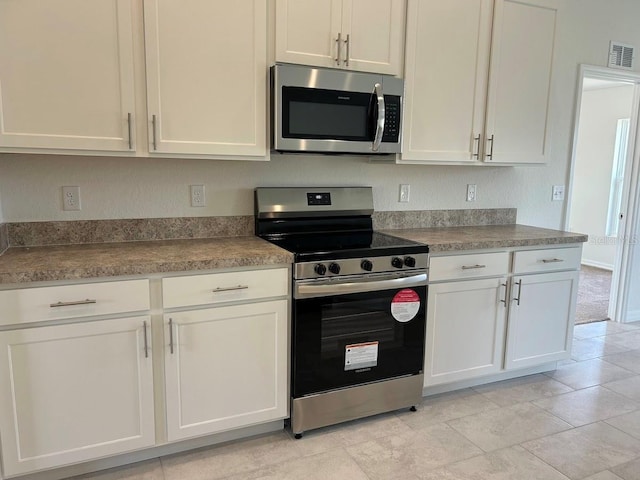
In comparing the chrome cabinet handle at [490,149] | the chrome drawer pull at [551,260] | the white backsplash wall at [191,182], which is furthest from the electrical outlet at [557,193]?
the chrome cabinet handle at [490,149]

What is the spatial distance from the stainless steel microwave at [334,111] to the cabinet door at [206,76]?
0.33ft

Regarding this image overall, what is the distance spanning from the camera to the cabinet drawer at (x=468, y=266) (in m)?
2.61

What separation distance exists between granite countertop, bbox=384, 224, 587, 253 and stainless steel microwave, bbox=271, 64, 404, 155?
557mm

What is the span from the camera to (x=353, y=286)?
7.66 feet

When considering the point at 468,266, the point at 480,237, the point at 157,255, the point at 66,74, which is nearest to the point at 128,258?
the point at 157,255

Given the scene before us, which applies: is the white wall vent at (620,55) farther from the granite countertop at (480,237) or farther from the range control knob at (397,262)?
the range control knob at (397,262)

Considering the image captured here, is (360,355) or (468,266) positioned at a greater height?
(468,266)

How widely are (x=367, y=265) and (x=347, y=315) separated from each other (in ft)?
0.88

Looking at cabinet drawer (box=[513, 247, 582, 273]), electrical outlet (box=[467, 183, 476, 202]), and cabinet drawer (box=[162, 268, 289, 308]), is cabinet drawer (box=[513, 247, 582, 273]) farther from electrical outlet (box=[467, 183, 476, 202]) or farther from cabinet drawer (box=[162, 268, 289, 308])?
cabinet drawer (box=[162, 268, 289, 308])

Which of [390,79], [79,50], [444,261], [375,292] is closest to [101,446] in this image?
[375,292]

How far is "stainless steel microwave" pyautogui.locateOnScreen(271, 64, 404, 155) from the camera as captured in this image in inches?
92.4

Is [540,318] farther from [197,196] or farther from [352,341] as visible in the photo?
[197,196]

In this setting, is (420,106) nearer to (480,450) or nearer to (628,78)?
(480,450)

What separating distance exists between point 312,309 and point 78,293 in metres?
1.01
